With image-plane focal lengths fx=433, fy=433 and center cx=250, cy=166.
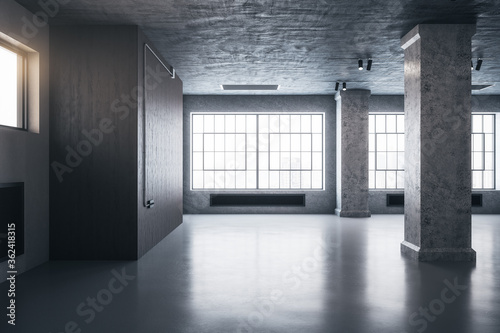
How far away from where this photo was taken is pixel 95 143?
7211 mm

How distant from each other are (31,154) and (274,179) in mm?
9614

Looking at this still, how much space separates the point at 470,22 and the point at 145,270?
21.4ft

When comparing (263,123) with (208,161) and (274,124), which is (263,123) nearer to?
(274,124)

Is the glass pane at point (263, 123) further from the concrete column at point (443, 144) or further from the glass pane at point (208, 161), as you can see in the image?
the concrete column at point (443, 144)

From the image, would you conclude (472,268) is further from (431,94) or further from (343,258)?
(431,94)

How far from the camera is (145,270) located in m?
6.32

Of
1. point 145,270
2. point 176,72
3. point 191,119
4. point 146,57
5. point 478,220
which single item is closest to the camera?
point 145,270

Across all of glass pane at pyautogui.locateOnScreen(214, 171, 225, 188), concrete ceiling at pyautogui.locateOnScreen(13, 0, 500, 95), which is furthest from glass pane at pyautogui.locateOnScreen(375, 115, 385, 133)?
glass pane at pyautogui.locateOnScreen(214, 171, 225, 188)

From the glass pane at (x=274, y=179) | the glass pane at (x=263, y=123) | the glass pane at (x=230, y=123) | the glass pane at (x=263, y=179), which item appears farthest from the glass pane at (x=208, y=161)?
the glass pane at (x=274, y=179)

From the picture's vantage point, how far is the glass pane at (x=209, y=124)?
1522cm

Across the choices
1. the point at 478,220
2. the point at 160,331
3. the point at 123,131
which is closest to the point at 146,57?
the point at 123,131

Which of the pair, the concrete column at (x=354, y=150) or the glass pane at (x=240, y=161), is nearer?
the concrete column at (x=354, y=150)

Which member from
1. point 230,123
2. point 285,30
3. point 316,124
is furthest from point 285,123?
point 285,30

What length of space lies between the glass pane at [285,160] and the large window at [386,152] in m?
2.85
